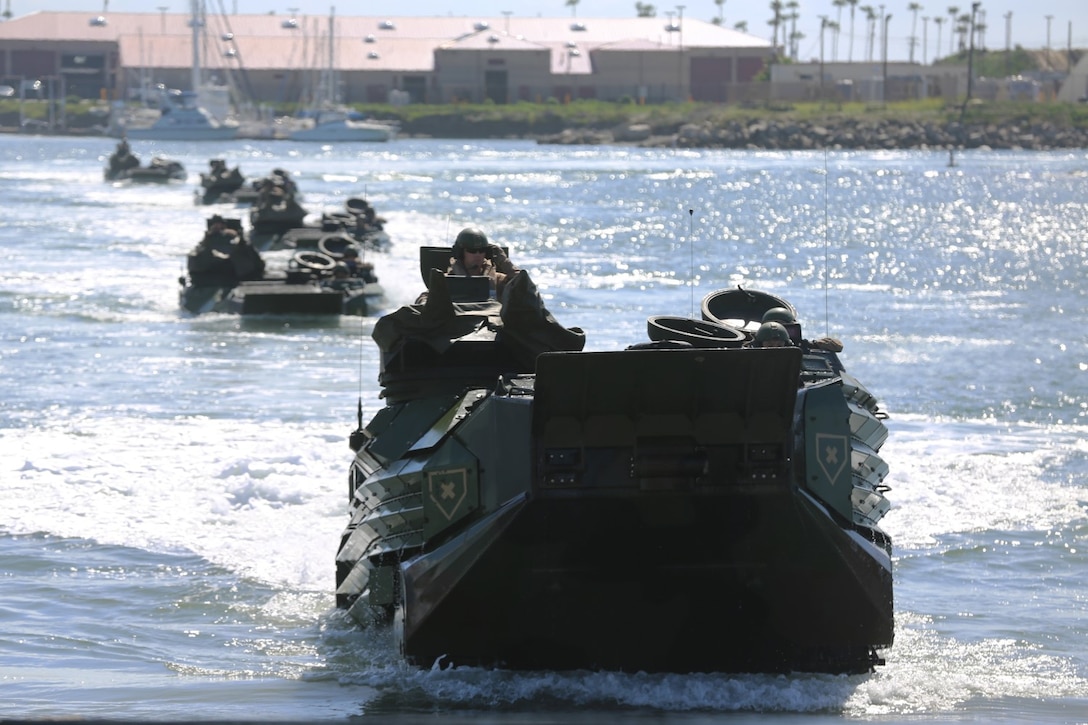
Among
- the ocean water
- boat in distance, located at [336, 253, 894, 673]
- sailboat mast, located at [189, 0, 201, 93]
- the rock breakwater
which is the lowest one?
the ocean water

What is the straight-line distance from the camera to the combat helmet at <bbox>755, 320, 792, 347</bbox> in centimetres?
1112

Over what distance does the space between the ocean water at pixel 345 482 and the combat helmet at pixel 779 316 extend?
0.91 metres

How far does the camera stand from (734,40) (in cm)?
14750

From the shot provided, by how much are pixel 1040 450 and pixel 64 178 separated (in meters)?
72.0

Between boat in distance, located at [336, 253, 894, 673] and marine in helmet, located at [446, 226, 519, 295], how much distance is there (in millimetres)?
3778

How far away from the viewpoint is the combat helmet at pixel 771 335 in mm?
11117

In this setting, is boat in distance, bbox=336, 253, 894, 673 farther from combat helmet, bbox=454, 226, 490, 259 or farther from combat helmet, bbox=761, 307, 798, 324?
combat helmet, bbox=454, 226, 490, 259

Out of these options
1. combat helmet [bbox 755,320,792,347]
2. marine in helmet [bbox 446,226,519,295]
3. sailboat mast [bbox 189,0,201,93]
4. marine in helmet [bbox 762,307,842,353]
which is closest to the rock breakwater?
sailboat mast [bbox 189,0,201,93]

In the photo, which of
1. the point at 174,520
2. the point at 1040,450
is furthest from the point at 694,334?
the point at 1040,450

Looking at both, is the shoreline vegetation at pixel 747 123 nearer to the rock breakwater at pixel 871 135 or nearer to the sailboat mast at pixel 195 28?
the rock breakwater at pixel 871 135

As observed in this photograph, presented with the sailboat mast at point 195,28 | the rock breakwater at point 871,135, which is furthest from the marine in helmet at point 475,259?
the sailboat mast at point 195,28

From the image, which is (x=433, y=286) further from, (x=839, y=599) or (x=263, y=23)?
(x=263, y=23)

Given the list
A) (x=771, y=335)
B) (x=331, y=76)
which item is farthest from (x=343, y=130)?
(x=771, y=335)

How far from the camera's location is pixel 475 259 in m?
14.2
